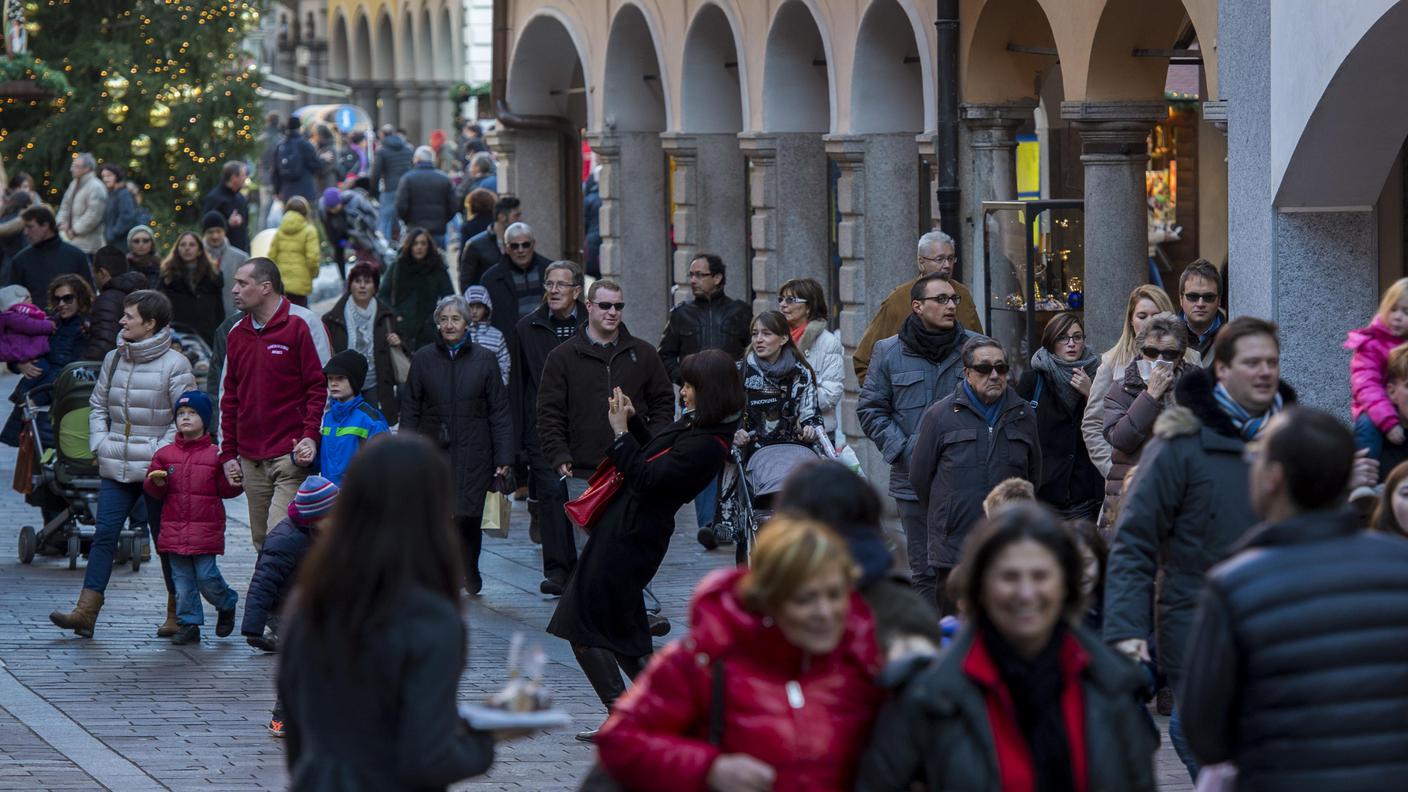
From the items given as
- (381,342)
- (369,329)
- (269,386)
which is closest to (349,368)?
(269,386)

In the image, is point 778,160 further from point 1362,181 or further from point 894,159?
point 1362,181

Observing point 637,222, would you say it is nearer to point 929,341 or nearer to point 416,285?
point 416,285

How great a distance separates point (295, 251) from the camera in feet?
70.8

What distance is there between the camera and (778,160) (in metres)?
19.5

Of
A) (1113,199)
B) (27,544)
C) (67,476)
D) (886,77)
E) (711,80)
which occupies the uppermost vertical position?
(711,80)

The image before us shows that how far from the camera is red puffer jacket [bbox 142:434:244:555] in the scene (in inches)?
451

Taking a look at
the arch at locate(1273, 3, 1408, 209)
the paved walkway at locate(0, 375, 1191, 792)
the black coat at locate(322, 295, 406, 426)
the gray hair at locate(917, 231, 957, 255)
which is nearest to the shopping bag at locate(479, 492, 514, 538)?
the paved walkway at locate(0, 375, 1191, 792)

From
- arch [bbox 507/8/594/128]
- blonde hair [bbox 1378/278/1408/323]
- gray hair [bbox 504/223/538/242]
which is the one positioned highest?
arch [bbox 507/8/594/128]

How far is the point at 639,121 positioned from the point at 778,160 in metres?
3.82

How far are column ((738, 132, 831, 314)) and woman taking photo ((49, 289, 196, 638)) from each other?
26.9 feet

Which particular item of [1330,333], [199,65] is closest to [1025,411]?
[1330,333]

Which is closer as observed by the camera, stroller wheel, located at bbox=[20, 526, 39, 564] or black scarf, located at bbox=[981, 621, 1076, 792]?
black scarf, located at bbox=[981, 621, 1076, 792]

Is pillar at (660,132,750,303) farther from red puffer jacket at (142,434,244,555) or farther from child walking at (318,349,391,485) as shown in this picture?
child walking at (318,349,391,485)

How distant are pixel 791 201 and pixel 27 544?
753cm
